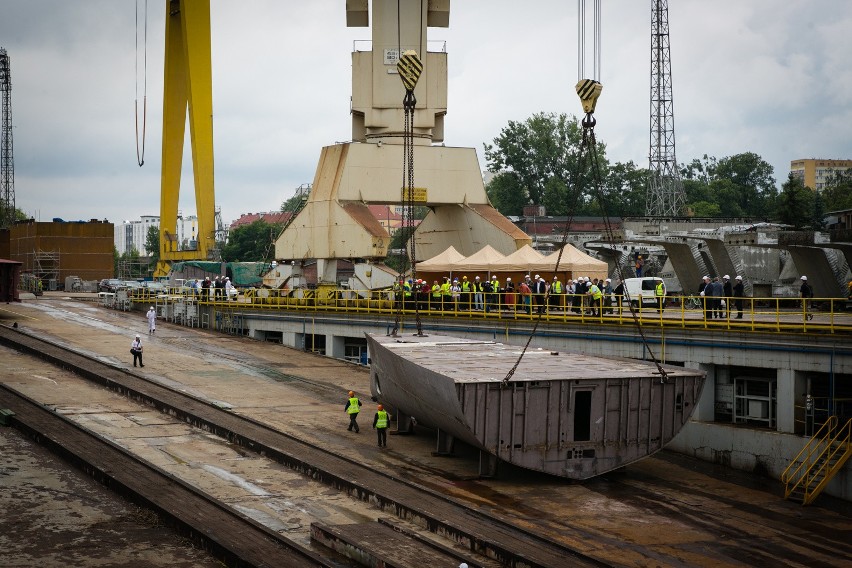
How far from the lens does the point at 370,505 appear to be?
67.1 feet

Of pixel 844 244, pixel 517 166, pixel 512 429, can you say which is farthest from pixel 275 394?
pixel 517 166

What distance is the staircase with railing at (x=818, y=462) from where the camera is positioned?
21875 millimetres

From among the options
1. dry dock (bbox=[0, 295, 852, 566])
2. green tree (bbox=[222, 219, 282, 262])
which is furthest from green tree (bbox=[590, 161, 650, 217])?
dry dock (bbox=[0, 295, 852, 566])

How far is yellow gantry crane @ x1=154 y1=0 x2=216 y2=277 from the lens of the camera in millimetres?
62781

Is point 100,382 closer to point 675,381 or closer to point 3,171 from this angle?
point 675,381

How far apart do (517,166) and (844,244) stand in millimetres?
77482

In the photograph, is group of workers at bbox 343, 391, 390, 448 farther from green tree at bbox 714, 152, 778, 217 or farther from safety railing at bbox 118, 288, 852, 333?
green tree at bbox 714, 152, 778, 217

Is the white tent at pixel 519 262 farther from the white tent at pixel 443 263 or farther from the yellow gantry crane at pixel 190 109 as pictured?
the yellow gantry crane at pixel 190 109

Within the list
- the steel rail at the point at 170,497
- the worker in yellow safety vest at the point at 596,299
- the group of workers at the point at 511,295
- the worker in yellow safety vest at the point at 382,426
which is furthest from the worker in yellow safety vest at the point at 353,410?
the worker in yellow safety vest at the point at 596,299

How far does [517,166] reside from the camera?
109312mm

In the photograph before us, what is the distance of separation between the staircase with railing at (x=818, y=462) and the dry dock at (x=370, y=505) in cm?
36

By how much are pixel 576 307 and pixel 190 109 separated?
39476mm

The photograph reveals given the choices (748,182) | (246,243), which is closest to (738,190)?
(748,182)

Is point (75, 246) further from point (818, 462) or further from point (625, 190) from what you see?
point (818, 462)
